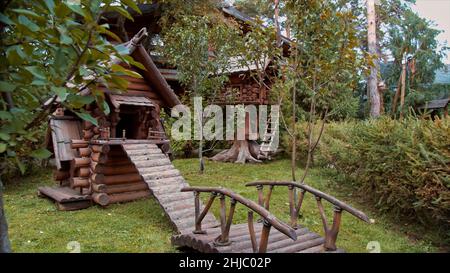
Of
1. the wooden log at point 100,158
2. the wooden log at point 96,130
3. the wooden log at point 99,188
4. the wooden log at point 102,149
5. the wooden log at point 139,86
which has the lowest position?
the wooden log at point 99,188

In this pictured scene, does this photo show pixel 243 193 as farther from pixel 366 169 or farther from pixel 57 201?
pixel 57 201

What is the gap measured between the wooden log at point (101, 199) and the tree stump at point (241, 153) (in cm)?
729

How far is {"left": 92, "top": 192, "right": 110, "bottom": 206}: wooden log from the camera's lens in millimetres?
7434

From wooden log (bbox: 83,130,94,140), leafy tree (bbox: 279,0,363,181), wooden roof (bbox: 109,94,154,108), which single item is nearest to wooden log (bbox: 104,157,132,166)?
wooden log (bbox: 83,130,94,140)

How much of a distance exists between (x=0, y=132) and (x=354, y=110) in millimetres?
17163

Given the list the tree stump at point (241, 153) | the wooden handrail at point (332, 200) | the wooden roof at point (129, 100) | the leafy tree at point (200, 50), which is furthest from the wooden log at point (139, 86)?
the tree stump at point (241, 153)

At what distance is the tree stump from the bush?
5.14 metres

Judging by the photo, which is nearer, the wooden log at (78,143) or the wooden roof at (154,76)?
the wooden log at (78,143)

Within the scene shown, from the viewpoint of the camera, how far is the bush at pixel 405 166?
19.8 feet

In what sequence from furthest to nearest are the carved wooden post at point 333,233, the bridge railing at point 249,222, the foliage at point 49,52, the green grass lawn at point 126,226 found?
the green grass lawn at point 126,226 < the carved wooden post at point 333,233 < the bridge railing at point 249,222 < the foliage at point 49,52

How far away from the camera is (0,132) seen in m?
1.52

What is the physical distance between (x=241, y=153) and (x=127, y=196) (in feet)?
22.6

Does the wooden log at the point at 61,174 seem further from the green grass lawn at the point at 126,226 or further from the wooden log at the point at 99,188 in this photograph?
the wooden log at the point at 99,188
